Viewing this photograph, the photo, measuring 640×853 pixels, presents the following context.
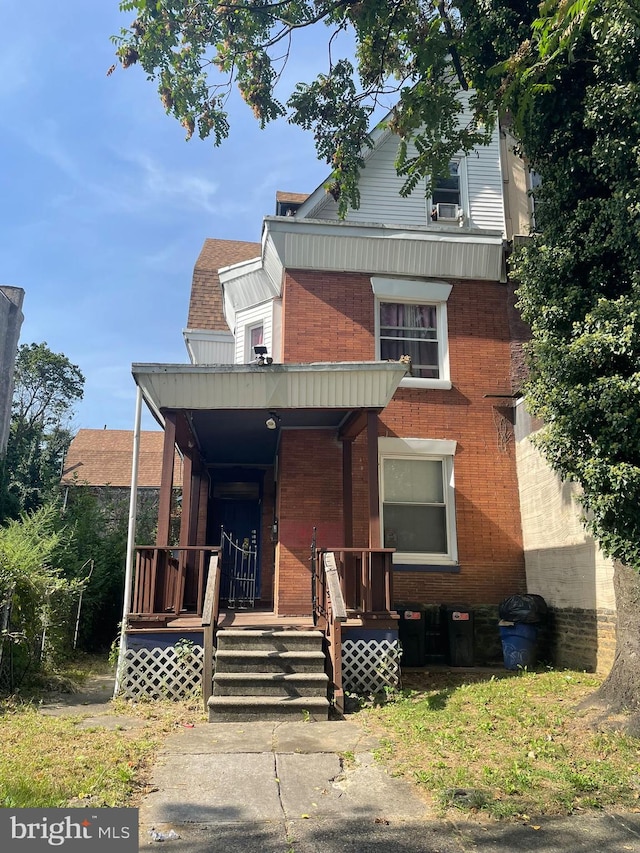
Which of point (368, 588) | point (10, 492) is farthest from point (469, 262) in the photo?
point (10, 492)

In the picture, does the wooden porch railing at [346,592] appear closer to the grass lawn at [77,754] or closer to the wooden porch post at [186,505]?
the grass lawn at [77,754]

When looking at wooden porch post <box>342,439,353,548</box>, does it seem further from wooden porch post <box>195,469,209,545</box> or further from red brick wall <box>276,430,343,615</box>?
wooden porch post <box>195,469,209,545</box>

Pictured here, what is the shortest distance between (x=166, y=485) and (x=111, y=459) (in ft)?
59.3

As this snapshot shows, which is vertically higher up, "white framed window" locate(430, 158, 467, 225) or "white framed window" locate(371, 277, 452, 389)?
"white framed window" locate(430, 158, 467, 225)

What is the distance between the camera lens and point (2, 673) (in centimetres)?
793

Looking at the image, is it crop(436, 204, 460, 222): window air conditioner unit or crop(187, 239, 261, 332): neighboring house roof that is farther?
crop(187, 239, 261, 332): neighboring house roof

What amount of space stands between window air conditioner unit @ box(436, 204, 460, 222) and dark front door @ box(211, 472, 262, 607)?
22.2 ft

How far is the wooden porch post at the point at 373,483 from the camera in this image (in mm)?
8844

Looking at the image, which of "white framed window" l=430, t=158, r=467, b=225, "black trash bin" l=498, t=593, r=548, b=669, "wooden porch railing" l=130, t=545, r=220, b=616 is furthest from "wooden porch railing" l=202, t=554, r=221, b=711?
"white framed window" l=430, t=158, r=467, b=225

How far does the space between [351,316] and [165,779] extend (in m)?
8.60

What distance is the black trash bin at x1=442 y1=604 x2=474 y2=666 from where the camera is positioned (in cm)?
1024

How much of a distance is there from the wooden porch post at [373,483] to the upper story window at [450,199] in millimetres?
5445

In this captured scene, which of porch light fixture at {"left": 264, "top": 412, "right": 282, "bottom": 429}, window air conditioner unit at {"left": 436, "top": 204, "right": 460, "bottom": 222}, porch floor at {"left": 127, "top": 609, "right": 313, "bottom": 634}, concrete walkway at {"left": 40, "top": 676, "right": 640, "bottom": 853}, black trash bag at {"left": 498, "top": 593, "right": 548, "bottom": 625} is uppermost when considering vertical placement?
window air conditioner unit at {"left": 436, "top": 204, "right": 460, "bottom": 222}

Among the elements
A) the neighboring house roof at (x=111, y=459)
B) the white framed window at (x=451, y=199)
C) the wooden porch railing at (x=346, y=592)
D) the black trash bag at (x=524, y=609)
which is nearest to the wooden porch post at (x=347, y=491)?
the wooden porch railing at (x=346, y=592)
